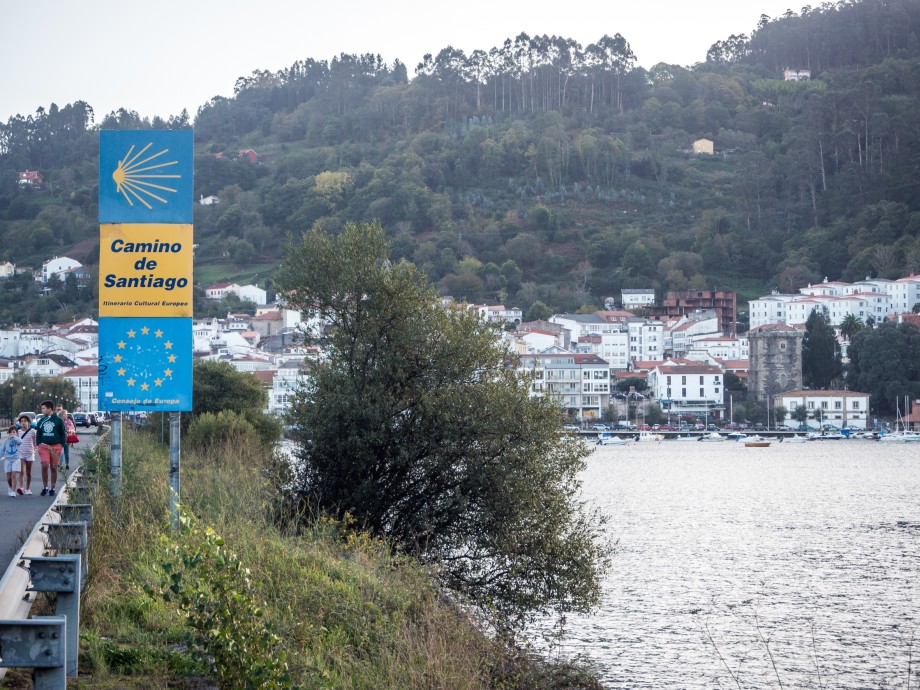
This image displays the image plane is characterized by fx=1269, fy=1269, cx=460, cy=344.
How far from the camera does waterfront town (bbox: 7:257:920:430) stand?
377 ft

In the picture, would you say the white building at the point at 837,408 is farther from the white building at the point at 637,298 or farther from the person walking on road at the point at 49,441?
the person walking on road at the point at 49,441

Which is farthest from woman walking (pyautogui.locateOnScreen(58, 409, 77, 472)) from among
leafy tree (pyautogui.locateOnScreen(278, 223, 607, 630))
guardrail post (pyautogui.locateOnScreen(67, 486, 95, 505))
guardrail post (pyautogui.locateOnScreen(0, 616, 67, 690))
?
guardrail post (pyautogui.locateOnScreen(0, 616, 67, 690))

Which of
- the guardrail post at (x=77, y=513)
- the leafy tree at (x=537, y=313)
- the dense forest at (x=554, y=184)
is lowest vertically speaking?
the guardrail post at (x=77, y=513)

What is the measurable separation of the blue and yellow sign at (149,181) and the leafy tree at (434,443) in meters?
6.60

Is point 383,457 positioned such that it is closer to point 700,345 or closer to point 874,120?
point 700,345

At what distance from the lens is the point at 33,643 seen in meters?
4.98

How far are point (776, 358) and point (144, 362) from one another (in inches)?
4604

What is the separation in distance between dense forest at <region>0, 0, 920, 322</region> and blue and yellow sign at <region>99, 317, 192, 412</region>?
12323 centimetres

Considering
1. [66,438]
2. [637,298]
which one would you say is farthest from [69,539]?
[637,298]

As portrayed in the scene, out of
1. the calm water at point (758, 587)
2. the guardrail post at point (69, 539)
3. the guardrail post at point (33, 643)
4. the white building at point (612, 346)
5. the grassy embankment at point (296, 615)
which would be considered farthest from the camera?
the white building at point (612, 346)

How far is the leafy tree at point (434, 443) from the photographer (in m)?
16.6

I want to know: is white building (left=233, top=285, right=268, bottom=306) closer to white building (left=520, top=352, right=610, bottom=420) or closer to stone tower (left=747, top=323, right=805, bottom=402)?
white building (left=520, top=352, right=610, bottom=420)

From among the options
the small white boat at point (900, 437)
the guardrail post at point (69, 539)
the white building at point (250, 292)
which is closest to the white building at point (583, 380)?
the small white boat at point (900, 437)

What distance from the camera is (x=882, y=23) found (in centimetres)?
19938
